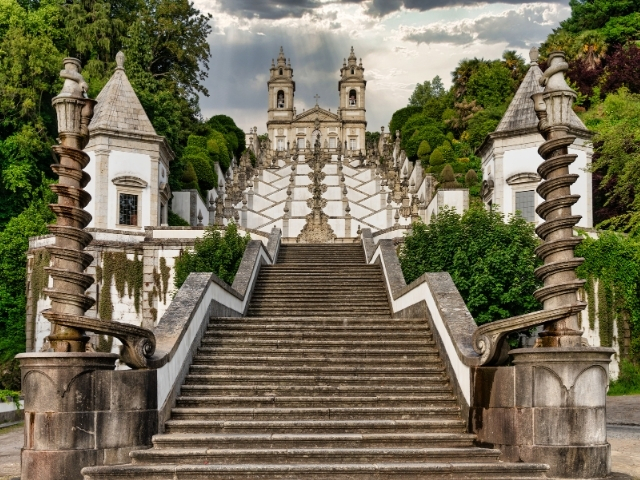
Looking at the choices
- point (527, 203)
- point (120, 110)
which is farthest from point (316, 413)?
point (120, 110)

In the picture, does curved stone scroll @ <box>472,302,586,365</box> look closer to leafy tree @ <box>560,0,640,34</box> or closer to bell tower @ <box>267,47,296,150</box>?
leafy tree @ <box>560,0,640,34</box>

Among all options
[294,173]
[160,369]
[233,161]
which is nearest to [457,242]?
[160,369]

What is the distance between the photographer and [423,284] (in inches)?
469

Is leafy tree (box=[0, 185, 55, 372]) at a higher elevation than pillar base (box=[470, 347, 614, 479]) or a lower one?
higher

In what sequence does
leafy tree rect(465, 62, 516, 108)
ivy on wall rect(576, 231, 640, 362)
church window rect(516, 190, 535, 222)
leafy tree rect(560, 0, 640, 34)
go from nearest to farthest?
ivy on wall rect(576, 231, 640, 362), church window rect(516, 190, 535, 222), leafy tree rect(560, 0, 640, 34), leafy tree rect(465, 62, 516, 108)

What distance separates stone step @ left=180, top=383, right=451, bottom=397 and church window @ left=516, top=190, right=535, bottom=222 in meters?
15.7

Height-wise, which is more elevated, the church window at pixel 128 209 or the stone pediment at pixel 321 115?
the stone pediment at pixel 321 115

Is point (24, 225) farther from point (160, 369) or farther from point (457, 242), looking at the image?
point (160, 369)

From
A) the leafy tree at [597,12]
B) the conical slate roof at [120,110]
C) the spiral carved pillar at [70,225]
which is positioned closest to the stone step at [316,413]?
the spiral carved pillar at [70,225]

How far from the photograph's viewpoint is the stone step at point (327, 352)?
10.8 meters

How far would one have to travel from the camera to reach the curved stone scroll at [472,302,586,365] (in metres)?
7.94

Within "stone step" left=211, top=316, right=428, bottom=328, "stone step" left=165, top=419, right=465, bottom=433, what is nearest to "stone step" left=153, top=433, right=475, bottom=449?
"stone step" left=165, top=419, right=465, bottom=433

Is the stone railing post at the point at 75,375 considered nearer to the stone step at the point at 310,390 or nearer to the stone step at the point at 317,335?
the stone step at the point at 310,390

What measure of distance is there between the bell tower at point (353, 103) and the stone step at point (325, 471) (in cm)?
8253
